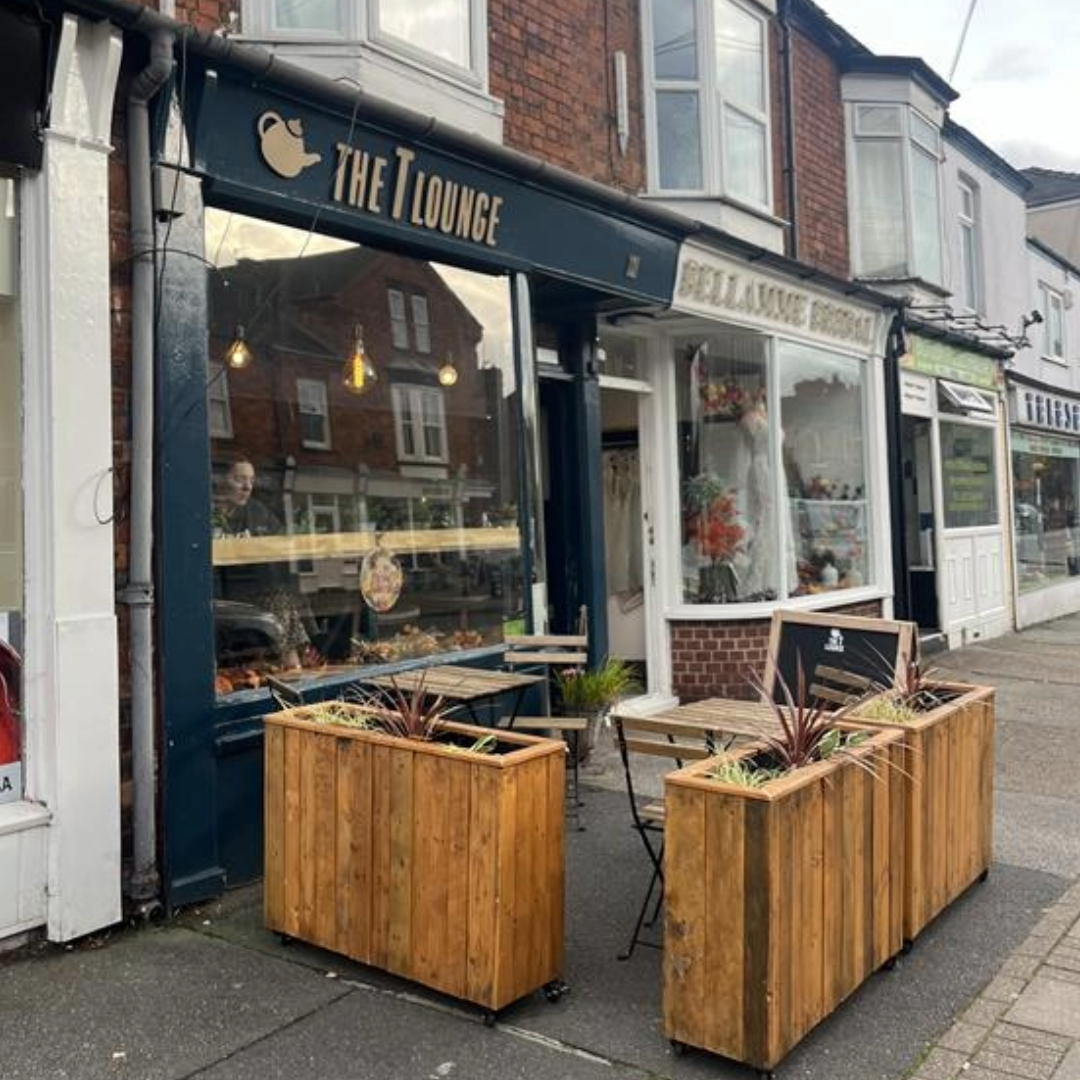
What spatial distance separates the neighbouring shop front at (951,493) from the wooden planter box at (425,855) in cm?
827

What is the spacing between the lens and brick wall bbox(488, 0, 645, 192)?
21.8 ft

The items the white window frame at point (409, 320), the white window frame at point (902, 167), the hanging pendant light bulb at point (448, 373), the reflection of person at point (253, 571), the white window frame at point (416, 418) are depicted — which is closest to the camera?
the reflection of person at point (253, 571)

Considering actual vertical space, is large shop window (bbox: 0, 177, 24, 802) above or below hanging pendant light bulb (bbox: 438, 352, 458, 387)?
below

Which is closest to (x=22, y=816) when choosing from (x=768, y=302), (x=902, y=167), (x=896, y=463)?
(x=768, y=302)

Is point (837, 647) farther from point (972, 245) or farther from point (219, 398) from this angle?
point (972, 245)

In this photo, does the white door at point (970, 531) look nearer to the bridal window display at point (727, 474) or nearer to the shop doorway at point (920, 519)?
the shop doorway at point (920, 519)

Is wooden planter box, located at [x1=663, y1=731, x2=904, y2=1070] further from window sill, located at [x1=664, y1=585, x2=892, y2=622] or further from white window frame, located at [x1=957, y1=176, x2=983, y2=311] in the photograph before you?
white window frame, located at [x1=957, y1=176, x2=983, y2=311]

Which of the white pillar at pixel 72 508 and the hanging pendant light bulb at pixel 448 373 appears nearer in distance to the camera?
the white pillar at pixel 72 508

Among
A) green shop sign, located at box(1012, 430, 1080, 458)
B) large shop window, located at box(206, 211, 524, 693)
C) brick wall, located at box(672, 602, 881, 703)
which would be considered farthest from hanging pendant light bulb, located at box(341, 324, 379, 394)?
green shop sign, located at box(1012, 430, 1080, 458)

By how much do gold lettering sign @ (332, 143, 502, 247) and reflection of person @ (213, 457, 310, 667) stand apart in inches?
55.8

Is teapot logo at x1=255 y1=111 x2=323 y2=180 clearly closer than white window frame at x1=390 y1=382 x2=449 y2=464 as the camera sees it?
Yes

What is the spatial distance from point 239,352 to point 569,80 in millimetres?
3506

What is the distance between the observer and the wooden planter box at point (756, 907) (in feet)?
9.77

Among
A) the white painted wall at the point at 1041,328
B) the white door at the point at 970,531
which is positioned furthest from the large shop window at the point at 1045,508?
the white painted wall at the point at 1041,328
